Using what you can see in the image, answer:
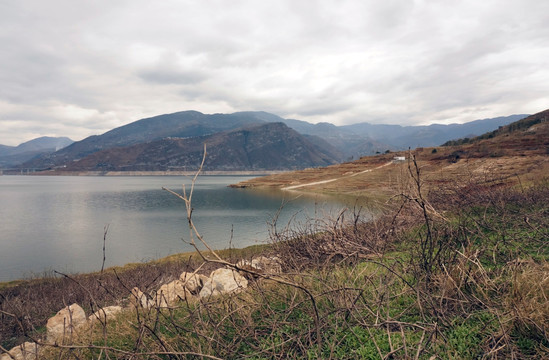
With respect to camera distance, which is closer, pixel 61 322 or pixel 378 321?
pixel 378 321

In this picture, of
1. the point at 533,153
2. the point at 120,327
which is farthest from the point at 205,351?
the point at 533,153

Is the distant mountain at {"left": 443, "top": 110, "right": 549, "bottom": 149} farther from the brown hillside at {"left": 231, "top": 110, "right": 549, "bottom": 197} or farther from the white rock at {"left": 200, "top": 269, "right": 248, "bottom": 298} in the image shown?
the white rock at {"left": 200, "top": 269, "right": 248, "bottom": 298}

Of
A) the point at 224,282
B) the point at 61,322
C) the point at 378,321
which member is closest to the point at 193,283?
the point at 224,282

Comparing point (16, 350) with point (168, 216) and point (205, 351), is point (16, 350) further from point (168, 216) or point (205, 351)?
point (168, 216)

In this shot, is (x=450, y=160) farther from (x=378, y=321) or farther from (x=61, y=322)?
(x=61, y=322)

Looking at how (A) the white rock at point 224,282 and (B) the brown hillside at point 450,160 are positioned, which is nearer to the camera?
(A) the white rock at point 224,282

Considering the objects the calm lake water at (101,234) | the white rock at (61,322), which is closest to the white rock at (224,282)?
the white rock at (61,322)

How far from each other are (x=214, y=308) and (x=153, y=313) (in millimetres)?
2035

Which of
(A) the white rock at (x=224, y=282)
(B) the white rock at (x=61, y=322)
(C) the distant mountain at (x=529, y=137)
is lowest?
(B) the white rock at (x=61, y=322)

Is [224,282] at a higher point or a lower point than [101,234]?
higher

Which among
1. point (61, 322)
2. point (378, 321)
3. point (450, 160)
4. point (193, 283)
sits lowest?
point (61, 322)

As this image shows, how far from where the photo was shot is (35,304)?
561 inches

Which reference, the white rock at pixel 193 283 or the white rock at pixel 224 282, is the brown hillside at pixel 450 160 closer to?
the white rock at pixel 224 282

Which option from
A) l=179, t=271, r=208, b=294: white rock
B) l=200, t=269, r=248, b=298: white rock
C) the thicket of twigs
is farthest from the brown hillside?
the thicket of twigs
